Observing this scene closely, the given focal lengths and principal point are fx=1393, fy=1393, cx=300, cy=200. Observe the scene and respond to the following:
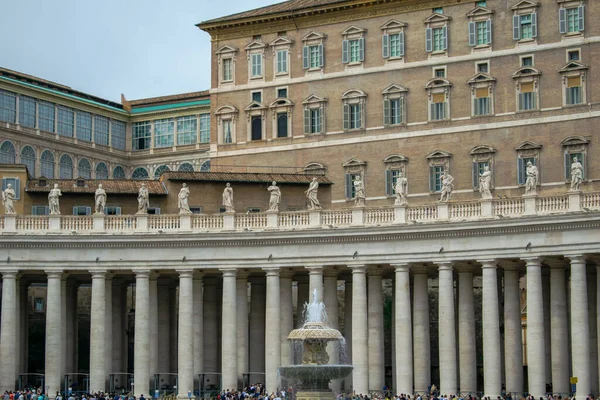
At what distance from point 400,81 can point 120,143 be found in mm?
52295

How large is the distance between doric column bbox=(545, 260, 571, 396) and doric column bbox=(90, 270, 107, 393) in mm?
27043

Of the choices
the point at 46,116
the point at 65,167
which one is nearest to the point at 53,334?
the point at 46,116

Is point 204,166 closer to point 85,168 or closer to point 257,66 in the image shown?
point 85,168

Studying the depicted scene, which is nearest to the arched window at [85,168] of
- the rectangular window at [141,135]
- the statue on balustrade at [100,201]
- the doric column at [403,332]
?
the rectangular window at [141,135]

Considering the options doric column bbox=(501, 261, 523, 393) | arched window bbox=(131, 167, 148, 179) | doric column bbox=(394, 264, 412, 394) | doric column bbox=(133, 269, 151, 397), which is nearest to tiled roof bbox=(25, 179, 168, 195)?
doric column bbox=(133, 269, 151, 397)

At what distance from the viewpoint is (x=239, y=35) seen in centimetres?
11731

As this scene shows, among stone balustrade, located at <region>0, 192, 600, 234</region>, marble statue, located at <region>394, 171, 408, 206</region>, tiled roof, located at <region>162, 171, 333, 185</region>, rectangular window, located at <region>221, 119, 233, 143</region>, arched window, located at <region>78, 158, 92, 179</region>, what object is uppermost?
arched window, located at <region>78, 158, 92, 179</region>

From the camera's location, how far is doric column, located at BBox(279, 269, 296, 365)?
84.4 meters

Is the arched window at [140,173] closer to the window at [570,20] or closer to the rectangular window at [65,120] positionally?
the rectangular window at [65,120]

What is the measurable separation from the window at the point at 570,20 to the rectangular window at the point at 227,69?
29199mm

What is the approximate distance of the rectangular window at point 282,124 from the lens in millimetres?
114875

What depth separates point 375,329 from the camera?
83125 millimetres

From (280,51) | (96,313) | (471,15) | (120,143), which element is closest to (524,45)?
(471,15)

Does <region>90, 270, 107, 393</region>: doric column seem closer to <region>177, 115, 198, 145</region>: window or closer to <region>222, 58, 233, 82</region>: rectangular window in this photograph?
<region>222, 58, 233, 82</region>: rectangular window
